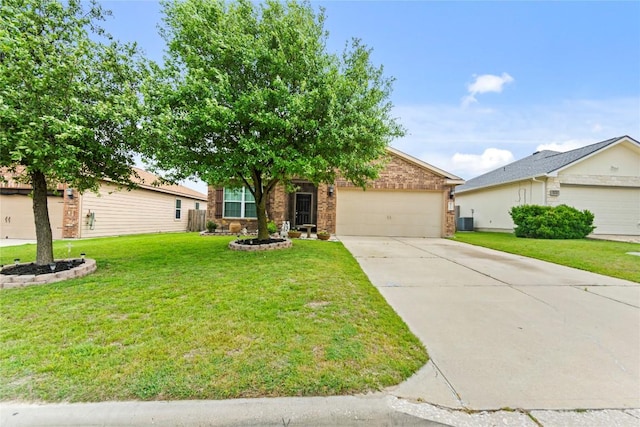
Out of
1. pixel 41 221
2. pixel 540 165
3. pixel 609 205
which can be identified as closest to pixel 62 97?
pixel 41 221

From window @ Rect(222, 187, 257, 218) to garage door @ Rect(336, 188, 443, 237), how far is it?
4.24 meters

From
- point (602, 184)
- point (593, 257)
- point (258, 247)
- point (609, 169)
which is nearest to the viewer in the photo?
point (593, 257)

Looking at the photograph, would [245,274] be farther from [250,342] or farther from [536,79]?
[536,79]

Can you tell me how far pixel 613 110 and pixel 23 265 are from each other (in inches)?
863

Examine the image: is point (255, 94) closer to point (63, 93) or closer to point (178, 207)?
point (63, 93)

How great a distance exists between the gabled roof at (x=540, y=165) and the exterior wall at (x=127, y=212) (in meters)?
19.4

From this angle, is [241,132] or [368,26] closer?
[241,132]

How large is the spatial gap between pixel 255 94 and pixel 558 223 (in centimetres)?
1409

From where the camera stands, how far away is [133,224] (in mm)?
14883

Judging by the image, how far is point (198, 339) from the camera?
279cm

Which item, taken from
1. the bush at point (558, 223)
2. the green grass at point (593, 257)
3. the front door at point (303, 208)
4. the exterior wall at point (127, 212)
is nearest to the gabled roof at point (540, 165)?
the bush at point (558, 223)

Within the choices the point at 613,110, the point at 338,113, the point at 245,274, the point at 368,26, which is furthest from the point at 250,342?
the point at 613,110

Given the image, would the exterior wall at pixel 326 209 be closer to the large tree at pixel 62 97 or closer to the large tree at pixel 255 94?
the large tree at pixel 255 94

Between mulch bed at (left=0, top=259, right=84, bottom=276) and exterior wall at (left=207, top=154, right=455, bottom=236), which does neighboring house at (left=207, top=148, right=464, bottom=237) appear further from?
mulch bed at (left=0, top=259, right=84, bottom=276)
